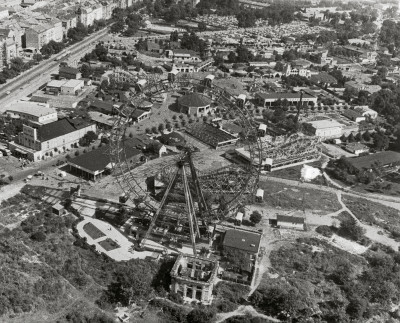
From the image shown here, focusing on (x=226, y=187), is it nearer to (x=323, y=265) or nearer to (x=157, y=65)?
(x=323, y=265)

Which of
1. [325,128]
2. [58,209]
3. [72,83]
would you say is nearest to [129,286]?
[58,209]

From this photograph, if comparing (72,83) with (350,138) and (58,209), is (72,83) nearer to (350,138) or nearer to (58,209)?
(58,209)

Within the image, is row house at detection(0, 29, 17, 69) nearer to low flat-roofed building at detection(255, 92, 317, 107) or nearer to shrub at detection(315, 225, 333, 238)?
low flat-roofed building at detection(255, 92, 317, 107)

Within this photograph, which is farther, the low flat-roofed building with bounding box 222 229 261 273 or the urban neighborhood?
the low flat-roofed building with bounding box 222 229 261 273

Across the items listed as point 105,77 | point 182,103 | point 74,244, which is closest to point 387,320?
point 74,244

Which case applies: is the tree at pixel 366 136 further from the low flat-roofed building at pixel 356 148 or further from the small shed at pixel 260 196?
the small shed at pixel 260 196

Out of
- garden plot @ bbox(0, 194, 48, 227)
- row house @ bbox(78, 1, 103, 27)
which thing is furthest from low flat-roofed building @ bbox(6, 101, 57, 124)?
row house @ bbox(78, 1, 103, 27)

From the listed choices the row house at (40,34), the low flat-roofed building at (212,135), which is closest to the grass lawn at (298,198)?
the low flat-roofed building at (212,135)
